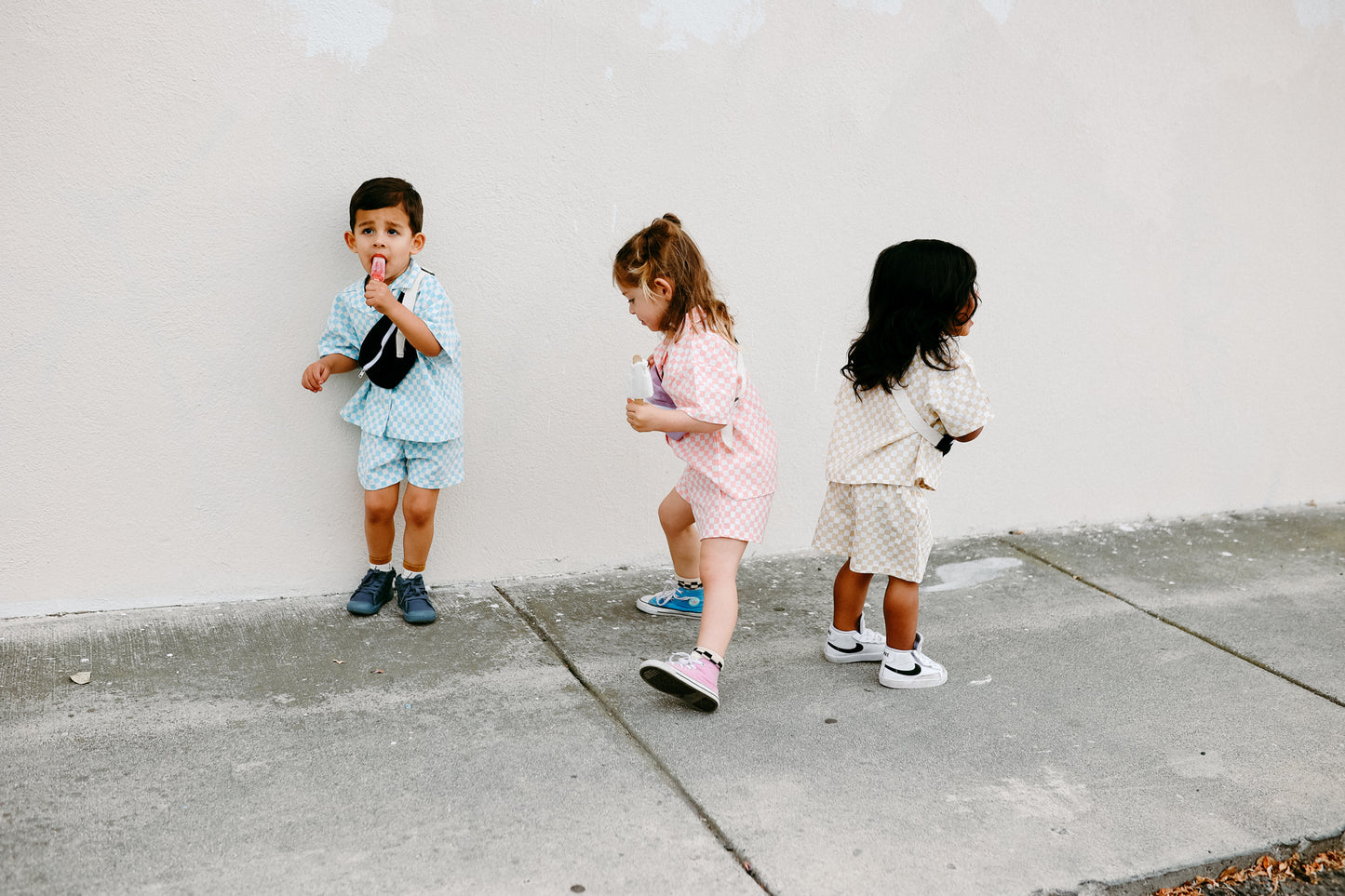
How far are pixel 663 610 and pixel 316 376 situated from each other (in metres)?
1.37

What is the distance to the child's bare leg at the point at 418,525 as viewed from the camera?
3479 mm

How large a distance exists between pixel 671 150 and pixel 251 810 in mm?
2504

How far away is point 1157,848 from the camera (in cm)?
243

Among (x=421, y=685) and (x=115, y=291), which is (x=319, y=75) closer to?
(x=115, y=291)

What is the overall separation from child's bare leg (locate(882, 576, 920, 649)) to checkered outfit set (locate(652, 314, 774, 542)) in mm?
432

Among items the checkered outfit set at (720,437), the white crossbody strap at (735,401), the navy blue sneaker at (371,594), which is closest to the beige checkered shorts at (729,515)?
the checkered outfit set at (720,437)

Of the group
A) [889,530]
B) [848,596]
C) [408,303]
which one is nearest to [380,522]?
[408,303]

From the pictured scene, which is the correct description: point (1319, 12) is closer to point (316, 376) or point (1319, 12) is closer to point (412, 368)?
point (412, 368)

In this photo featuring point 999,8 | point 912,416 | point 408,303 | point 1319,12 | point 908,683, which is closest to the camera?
point 912,416

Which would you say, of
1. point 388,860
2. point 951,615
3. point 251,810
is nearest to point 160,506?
point 251,810

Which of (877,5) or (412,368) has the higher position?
(877,5)

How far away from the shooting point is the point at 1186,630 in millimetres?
3740

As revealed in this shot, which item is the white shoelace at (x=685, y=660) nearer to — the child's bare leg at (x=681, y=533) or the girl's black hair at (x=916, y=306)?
the child's bare leg at (x=681, y=533)

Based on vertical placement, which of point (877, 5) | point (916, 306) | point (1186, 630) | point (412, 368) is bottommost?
point (1186, 630)
